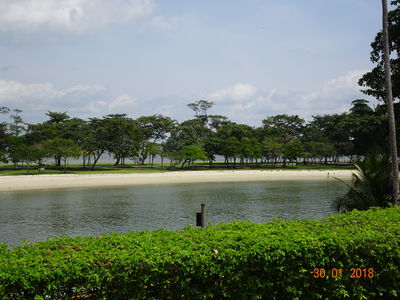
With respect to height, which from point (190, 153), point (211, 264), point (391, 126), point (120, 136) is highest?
point (120, 136)

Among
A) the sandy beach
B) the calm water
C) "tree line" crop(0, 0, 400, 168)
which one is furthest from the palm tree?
"tree line" crop(0, 0, 400, 168)

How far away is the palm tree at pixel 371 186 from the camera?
13.6 metres

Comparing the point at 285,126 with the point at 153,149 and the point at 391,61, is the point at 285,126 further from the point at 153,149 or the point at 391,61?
the point at 391,61

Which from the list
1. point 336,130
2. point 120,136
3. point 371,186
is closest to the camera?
point 371,186

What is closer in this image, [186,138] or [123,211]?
[123,211]

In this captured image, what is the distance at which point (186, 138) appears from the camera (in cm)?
8444

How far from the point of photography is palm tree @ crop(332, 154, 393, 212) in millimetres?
13594

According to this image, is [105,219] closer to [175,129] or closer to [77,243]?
[77,243]

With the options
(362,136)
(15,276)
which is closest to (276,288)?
(15,276)

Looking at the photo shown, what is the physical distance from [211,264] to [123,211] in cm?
2247
